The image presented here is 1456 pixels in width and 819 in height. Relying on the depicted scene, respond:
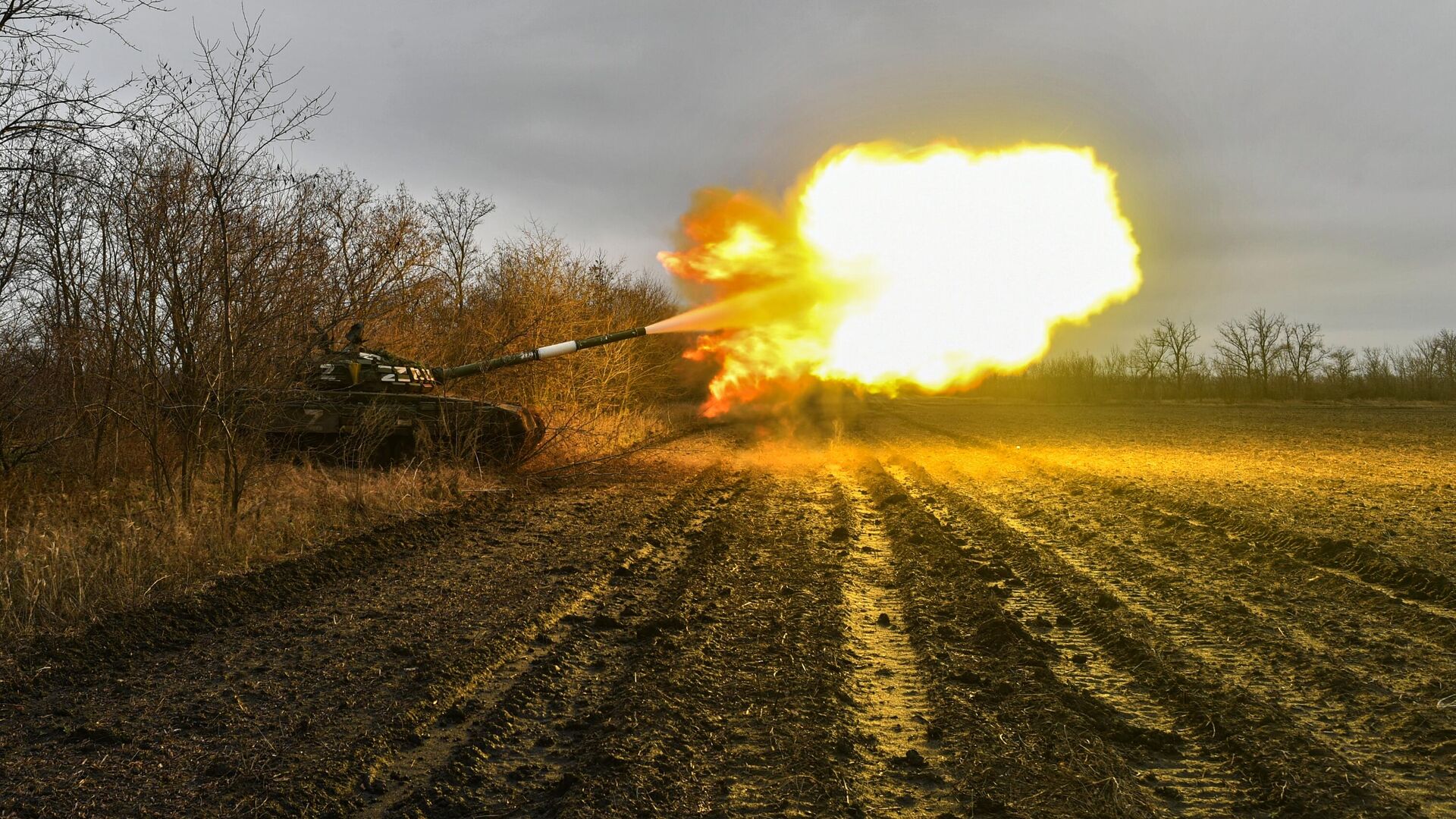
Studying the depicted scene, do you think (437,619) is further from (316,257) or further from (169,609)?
(316,257)

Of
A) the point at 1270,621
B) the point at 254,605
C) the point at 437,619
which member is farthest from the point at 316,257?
the point at 1270,621

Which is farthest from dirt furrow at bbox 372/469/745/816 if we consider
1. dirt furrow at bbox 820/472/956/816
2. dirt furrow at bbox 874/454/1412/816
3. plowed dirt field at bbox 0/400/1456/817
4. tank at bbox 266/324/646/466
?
tank at bbox 266/324/646/466

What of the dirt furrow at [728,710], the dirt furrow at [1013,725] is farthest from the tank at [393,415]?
the dirt furrow at [1013,725]

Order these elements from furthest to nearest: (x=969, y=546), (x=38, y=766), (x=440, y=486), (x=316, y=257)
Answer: (x=440, y=486)
(x=316, y=257)
(x=969, y=546)
(x=38, y=766)

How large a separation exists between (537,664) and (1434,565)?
755 cm

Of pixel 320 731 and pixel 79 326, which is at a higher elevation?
pixel 79 326

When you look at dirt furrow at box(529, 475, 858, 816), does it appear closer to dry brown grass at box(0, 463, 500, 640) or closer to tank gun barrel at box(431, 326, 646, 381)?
dry brown grass at box(0, 463, 500, 640)

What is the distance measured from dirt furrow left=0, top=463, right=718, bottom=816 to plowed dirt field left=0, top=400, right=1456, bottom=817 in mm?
22

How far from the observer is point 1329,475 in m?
14.3

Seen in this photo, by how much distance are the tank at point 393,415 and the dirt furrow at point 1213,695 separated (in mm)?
8916

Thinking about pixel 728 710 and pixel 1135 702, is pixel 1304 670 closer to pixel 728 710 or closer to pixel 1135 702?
pixel 1135 702

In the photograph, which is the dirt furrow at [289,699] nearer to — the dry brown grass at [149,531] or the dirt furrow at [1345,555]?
the dry brown grass at [149,531]

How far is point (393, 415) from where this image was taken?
42.4 ft

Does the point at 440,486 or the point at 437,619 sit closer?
the point at 437,619
